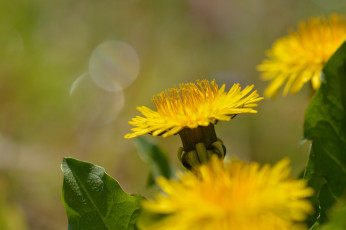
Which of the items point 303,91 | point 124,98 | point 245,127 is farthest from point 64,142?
point 303,91

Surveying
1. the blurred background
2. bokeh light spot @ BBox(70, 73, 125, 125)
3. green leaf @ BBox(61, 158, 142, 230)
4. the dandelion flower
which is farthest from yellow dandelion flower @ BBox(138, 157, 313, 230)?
bokeh light spot @ BBox(70, 73, 125, 125)

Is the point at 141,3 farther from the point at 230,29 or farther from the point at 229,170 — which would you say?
the point at 229,170

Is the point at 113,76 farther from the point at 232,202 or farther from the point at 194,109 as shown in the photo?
the point at 232,202

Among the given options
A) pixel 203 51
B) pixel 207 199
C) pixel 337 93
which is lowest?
pixel 207 199

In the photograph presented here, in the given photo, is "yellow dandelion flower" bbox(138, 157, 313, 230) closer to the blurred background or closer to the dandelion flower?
the dandelion flower

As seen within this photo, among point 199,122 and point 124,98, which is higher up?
point 124,98

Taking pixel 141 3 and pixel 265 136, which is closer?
pixel 265 136
